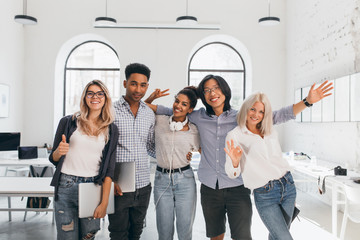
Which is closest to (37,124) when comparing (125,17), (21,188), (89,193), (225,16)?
(125,17)

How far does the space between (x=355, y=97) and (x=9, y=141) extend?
5070 mm

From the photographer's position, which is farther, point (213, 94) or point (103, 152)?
point (213, 94)

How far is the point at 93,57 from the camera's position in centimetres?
678

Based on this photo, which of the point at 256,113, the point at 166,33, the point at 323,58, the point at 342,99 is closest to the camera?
the point at 256,113

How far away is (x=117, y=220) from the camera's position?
70.5 inches

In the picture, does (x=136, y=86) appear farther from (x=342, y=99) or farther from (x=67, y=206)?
(x=342, y=99)

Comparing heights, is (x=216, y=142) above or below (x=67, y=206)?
above

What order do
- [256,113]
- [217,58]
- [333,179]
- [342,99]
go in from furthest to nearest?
1. [217,58]
2. [342,99]
3. [333,179]
4. [256,113]

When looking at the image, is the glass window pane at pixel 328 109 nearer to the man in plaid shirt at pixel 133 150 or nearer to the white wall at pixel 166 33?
the white wall at pixel 166 33

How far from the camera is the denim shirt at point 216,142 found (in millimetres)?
1824

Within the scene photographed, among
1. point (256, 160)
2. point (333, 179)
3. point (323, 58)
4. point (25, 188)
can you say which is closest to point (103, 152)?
point (256, 160)

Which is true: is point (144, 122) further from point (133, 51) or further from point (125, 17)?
point (125, 17)

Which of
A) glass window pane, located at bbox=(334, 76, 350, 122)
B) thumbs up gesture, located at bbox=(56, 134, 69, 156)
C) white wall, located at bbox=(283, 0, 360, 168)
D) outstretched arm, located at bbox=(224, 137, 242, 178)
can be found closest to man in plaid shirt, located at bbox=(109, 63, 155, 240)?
thumbs up gesture, located at bbox=(56, 134, 69, 156)

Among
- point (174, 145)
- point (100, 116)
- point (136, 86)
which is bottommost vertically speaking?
point (174, 145)
